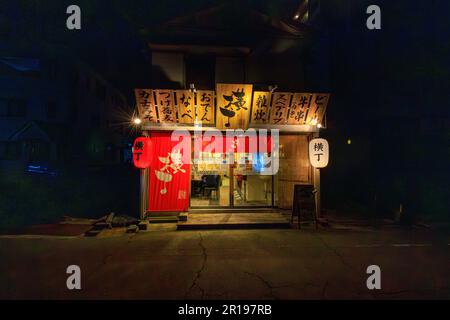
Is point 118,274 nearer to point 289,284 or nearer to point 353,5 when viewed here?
point 289,284

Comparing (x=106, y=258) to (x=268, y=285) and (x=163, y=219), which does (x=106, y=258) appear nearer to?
(x=163, y=219)

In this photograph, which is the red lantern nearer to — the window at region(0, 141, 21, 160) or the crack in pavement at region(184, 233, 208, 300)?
the crack in pavement at region(184, 233, 208, 300)

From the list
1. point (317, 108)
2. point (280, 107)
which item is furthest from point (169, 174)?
point (317, 108)

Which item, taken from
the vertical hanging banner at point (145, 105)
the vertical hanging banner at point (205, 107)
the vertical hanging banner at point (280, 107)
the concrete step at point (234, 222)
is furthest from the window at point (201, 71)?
the concrete step at point (234, 222)

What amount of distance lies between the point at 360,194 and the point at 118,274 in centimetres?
1401

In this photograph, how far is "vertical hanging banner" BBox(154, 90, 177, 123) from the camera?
886 cm

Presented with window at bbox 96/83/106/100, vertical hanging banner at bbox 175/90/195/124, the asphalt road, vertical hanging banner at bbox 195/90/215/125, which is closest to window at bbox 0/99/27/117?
window at bbox 96/83/106/100

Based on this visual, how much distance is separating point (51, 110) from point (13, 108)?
3.01 m

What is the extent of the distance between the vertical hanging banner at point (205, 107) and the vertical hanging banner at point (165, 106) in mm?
1113

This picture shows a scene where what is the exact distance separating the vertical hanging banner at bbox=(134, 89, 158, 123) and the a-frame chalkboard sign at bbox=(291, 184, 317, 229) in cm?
719

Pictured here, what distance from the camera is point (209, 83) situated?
1096cm

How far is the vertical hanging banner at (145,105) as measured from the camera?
28.8 ft

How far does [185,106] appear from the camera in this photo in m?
9.25
